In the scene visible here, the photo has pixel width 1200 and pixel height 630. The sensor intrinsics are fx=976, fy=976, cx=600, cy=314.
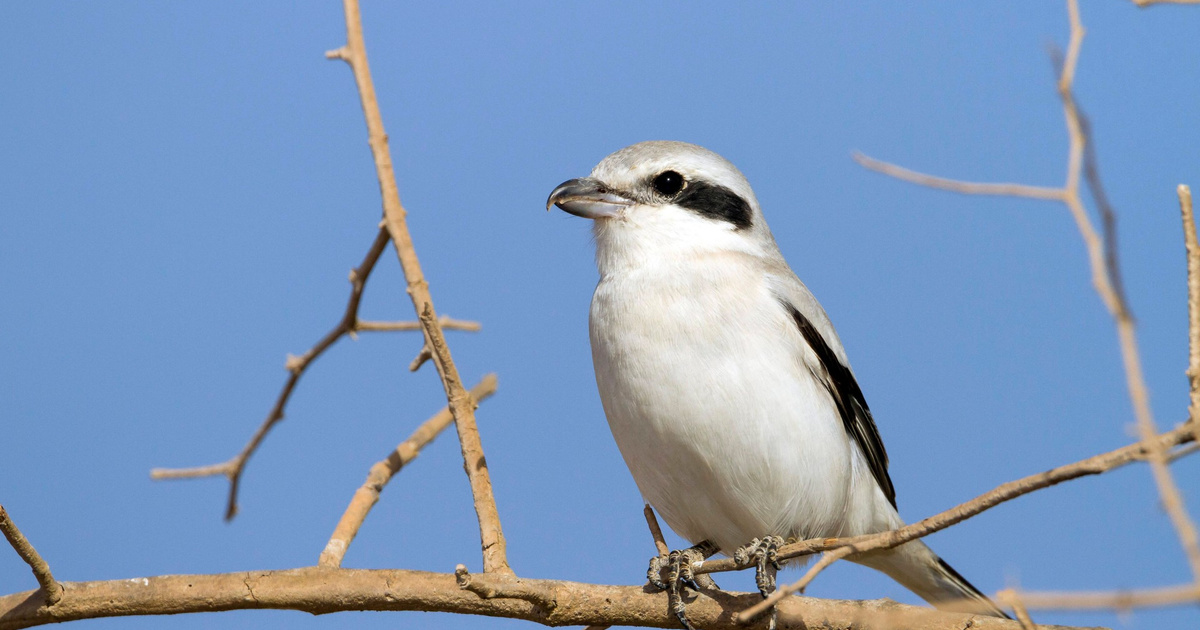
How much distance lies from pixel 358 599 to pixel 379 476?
751mm

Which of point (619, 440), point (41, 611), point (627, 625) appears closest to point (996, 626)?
point (627, 625)

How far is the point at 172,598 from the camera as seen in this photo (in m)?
2.52

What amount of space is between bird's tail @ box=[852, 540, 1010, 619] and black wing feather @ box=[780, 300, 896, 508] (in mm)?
259

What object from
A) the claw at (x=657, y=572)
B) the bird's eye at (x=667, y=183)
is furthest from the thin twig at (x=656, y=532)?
the bird's eye at (x=667, y=183)

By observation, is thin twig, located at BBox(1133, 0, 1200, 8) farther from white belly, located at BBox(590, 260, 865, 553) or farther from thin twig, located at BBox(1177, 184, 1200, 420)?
white belly, located at BBox(590, 260, 865, 553)

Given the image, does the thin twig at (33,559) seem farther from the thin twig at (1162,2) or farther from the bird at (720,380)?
the thin twig at (1162,2)

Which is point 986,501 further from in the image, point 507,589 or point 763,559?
point 507,589

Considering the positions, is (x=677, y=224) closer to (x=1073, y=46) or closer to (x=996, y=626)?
(x=996, y=626)

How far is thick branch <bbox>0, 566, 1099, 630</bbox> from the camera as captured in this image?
250 cm

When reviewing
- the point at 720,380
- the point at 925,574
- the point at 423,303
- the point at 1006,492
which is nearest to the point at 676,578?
the point at 720,380

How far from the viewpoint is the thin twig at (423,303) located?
8.91 ft

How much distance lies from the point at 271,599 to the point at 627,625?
984mm

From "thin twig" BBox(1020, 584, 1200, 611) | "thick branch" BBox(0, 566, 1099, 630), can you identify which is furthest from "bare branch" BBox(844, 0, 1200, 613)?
"thick branch" BBox(0, 566, 1099, 630)

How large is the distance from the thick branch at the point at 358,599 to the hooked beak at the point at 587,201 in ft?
4.61
